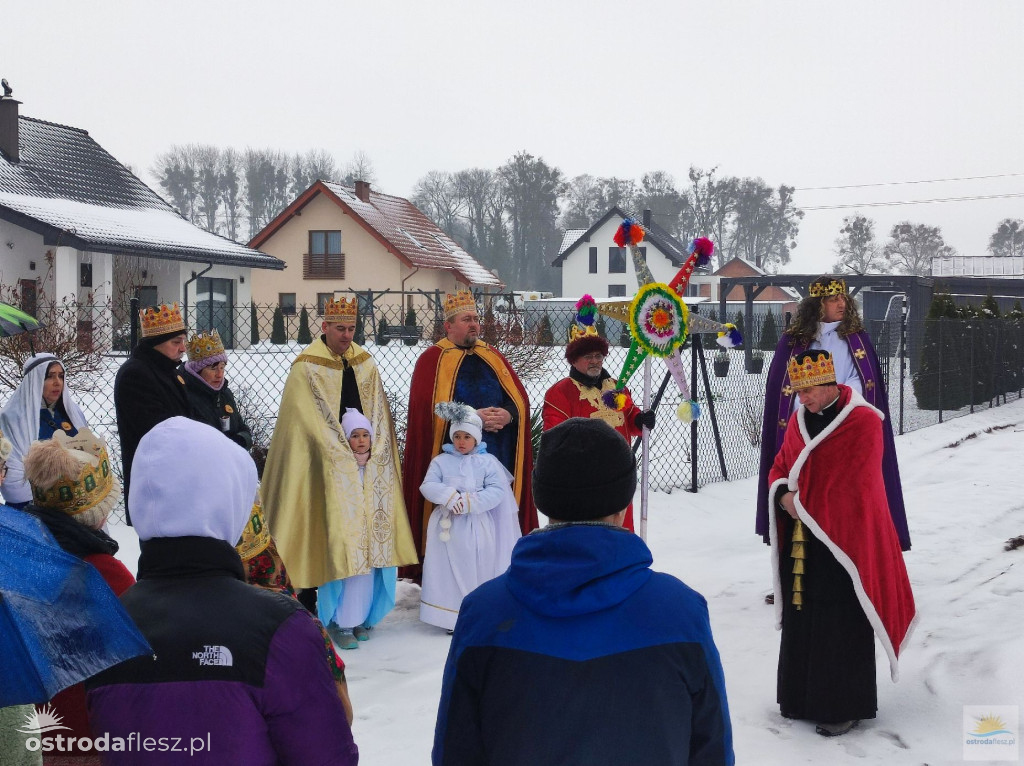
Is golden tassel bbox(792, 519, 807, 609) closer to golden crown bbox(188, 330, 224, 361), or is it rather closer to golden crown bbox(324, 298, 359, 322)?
golden crown bbox(324, 298, 359, 322)

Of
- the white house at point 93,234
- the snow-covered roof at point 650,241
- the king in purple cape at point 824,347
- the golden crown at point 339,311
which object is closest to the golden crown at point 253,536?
the golden crown at point 339,311

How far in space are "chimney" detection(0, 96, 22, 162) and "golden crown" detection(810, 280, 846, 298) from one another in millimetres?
22809

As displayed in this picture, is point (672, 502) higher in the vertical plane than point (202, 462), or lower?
lower

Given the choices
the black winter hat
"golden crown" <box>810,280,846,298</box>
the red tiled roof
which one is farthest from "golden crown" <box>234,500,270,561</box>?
the red tiled roof

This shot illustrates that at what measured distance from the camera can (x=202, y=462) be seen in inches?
80.7

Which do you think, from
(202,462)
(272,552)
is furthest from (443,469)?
(202,462)

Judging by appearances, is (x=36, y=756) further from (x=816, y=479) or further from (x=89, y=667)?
(x=816, y=479)

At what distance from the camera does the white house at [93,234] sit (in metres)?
21.0

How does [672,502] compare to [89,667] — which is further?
[672,502]

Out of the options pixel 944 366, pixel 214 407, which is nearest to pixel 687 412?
pixel 214 407

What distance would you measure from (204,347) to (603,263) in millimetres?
44806

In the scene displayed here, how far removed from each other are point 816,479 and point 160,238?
73.2 feet

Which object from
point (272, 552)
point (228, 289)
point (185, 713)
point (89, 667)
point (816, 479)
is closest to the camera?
point (89, 667)

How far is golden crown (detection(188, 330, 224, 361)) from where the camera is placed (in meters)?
5.71
